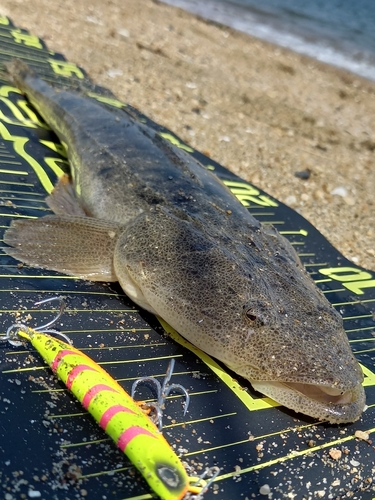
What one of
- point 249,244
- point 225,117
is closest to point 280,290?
point 249,244

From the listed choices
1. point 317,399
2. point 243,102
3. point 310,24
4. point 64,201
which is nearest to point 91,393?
point 317,399

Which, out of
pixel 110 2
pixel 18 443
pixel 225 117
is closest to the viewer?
pixel 18 443

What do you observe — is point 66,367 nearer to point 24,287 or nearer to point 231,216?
point 24,287

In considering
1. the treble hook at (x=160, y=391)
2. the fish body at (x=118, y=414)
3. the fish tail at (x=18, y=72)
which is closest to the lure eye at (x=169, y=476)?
the fish body at (x=118, y=414)

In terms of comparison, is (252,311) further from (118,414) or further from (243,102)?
(243,102)

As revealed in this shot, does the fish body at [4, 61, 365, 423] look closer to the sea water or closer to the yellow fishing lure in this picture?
the yellow fishing lure

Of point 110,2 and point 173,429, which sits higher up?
point 110,2

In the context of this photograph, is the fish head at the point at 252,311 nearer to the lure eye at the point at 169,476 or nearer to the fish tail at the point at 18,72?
the lure eye at the point at 169,476
